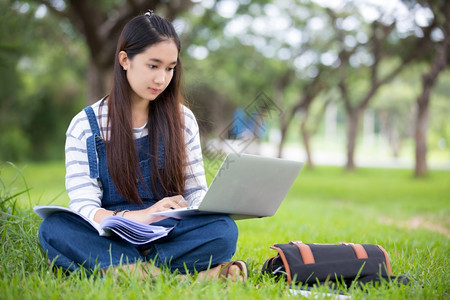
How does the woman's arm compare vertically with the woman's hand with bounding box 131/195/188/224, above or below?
above

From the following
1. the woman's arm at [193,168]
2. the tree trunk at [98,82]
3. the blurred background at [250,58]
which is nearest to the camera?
the woman's arm at [193,168]

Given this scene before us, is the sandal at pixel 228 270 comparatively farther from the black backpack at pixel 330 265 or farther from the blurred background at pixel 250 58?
the blurred background at pixel 250 58

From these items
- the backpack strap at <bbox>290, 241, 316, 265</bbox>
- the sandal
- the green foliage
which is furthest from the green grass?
the green foliage

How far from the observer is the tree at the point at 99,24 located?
8.22m

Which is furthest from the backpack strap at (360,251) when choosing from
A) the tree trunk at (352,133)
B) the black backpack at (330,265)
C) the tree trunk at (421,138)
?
the tree trunk at (352,133)

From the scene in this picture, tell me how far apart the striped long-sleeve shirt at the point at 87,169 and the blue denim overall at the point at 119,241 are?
4 centimetres

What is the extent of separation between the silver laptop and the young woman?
0.37 ft

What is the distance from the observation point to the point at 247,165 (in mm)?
2115

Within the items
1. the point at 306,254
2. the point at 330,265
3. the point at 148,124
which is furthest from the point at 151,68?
the point at 330,265

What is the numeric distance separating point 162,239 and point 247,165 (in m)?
0.61

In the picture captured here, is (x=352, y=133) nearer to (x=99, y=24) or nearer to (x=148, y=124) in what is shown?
(x=99, y=24)

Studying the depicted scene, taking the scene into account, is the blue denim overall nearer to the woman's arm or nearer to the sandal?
the sandal

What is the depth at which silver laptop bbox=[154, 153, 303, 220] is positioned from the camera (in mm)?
2078

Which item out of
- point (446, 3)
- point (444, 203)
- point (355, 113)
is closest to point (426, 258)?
point (444, 203)
